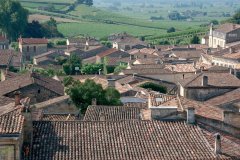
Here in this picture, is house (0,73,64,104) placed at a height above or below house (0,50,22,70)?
above

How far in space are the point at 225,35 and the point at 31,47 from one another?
105ft

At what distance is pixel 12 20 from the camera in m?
130

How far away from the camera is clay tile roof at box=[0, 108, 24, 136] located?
2178 cm

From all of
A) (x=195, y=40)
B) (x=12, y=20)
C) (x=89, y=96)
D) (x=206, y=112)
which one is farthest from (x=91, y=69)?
(x=206, y=112)

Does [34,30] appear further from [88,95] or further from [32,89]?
[88,95]

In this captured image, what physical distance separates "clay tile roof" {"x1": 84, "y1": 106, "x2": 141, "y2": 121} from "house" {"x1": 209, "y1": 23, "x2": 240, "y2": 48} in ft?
258

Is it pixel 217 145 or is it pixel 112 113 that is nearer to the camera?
pixel 217 145

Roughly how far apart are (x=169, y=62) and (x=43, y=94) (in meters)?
42.5

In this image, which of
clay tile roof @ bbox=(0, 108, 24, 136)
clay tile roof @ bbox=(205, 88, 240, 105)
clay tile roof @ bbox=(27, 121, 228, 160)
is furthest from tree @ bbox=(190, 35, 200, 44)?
clay tile roof @ bbox=(0, 108, 24, 136)

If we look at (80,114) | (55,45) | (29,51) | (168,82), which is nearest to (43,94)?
(80,114)

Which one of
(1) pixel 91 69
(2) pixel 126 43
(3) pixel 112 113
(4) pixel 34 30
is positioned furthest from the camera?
(4) pixel 34 30

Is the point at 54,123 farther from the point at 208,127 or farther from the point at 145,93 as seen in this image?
the point at 145,93

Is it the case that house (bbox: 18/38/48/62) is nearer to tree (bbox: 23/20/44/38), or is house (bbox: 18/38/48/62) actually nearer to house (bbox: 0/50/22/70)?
tree (bbox: 23/20/44/38)

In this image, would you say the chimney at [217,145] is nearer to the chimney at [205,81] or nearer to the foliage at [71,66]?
the chimney at [205,81]
